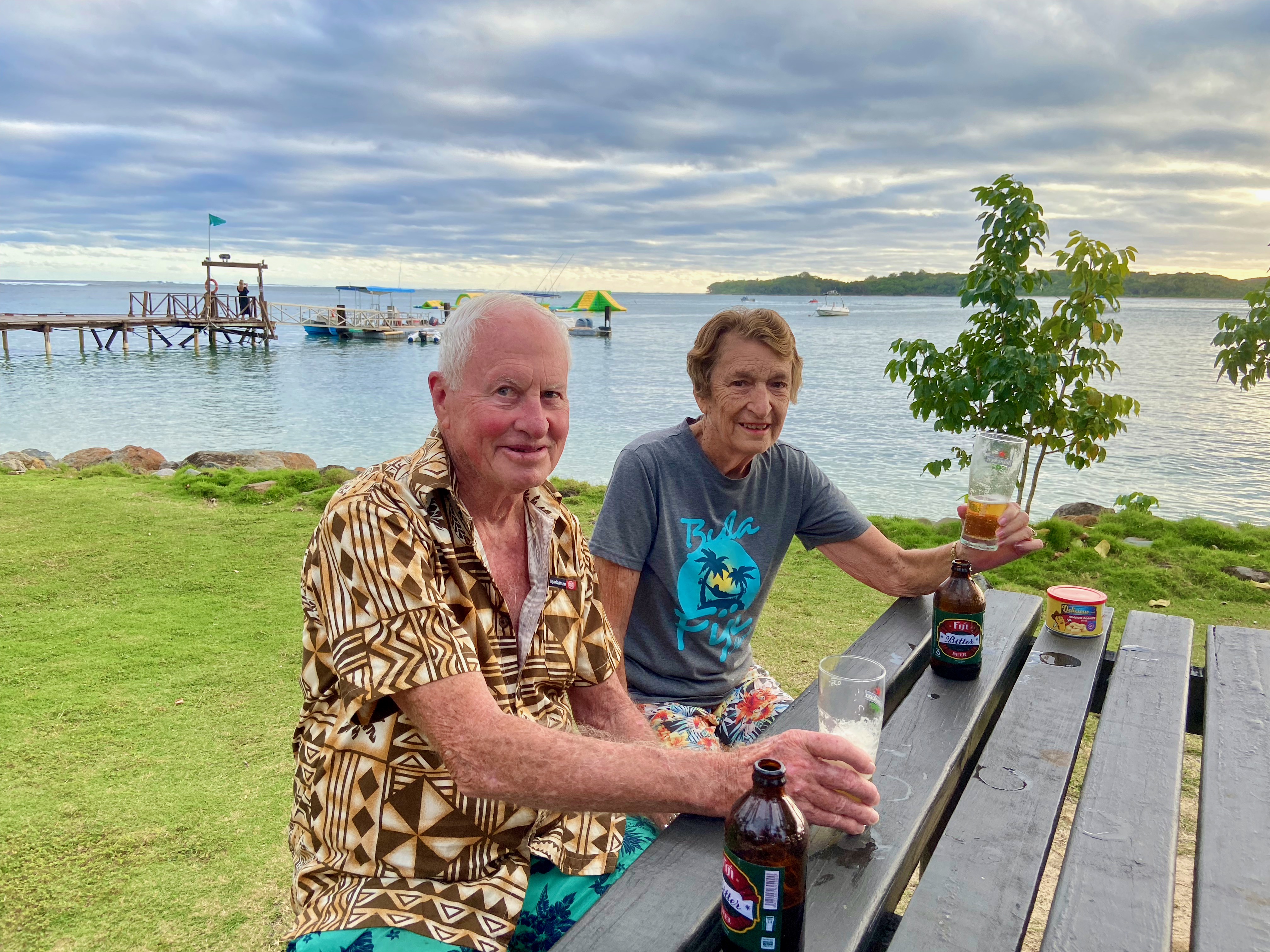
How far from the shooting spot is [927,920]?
49.1 inches

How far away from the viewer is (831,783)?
1.42m

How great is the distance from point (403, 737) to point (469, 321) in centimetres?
80

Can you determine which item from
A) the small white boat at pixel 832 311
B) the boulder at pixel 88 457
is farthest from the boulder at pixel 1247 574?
the small white boat at pixel 832 311

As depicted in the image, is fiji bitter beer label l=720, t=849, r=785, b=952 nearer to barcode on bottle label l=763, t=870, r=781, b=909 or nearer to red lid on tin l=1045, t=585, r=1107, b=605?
barcode on bottle label l=763, t=870, r=781, b=909

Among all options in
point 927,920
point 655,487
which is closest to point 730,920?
point 927,920

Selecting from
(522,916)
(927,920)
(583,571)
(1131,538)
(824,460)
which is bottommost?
(824,460)

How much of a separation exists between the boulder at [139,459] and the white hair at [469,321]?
12.4 meters

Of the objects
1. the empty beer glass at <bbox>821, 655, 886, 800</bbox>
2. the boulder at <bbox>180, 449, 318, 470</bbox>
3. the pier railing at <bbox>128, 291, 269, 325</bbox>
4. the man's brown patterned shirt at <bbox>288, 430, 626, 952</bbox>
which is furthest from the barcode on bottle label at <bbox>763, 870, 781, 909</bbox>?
the pier railing at <bbox>128, 291, 269, 325</bbox>

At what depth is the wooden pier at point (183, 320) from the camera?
114 ft

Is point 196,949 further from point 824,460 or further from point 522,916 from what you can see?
point 824,460

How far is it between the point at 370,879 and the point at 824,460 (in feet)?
49.1

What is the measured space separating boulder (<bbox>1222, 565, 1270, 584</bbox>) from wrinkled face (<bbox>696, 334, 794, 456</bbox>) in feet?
14.8

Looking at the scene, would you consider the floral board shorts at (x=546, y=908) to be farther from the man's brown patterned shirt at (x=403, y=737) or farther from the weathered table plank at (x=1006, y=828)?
the weathered table plank at (x=1006, y=828)

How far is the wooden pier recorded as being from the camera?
34625 mm
